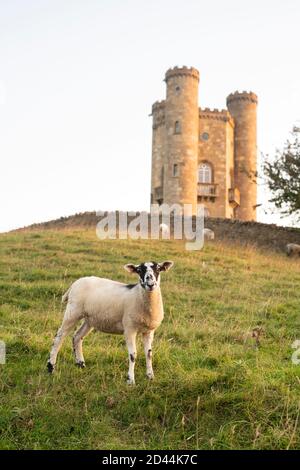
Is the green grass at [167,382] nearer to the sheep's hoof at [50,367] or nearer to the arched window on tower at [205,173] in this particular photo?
the sheep's hoof at [50,367]

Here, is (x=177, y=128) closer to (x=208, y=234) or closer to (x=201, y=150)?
(x=201, y=150)

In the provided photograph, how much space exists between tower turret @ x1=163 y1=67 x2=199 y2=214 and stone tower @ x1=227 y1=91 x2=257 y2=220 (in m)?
7.58

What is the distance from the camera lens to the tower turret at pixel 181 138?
45.6m

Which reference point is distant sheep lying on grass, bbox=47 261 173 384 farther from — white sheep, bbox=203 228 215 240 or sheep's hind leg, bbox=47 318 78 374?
white sheep, bbox=203 228 215 240

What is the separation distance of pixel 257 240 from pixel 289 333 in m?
17.7

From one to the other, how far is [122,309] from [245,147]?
4760 centimetres

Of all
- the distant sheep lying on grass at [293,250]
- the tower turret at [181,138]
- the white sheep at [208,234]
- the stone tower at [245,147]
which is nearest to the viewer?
the distant sheep lying on grass at [293,250]

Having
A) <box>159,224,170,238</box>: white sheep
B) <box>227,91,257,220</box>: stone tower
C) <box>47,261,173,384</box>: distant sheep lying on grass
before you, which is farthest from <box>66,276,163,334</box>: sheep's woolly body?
<box>227,91,257,220</box>: stone tower

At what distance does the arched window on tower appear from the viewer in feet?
162

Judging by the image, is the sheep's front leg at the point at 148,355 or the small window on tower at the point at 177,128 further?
the small window on tower at the point at 177,128

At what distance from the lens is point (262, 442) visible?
5.63m

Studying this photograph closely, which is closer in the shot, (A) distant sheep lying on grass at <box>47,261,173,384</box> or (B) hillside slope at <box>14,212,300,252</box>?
(A) distant sheep lying on grass at <box>47,261,173,384</box>

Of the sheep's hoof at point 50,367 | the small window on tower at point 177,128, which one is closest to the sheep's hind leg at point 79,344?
the sheep's hoof at point 50,367
